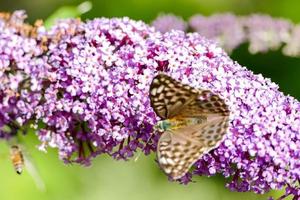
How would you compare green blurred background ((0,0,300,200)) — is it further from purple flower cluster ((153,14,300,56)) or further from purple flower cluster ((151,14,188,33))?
purple flower cluster ((151,14,188,33))

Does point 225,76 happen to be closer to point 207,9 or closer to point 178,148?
point 178,148

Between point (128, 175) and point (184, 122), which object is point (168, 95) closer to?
point (184, 122)

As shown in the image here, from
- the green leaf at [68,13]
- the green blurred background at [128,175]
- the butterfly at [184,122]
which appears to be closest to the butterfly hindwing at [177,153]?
the butterfly at [184,122]

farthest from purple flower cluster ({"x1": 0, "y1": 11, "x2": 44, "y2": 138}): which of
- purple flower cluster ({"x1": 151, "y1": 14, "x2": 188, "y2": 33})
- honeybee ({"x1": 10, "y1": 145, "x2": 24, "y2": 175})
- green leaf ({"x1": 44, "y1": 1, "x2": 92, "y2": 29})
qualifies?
purple flower cluster ({"x1": 151, "y1": 14, "x2": 188, "y2": 33})

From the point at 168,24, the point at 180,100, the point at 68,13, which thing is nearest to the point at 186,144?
the point at 180,100

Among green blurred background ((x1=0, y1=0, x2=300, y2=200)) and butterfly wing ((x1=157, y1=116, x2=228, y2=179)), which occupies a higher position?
green blurred background ((x1=0, y1=0, x2=300, y2=200))

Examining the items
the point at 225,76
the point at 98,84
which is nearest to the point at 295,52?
the point at 225,76

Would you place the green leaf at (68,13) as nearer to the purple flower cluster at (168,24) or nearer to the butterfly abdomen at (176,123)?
the butterfly abdomen at (176,123)
